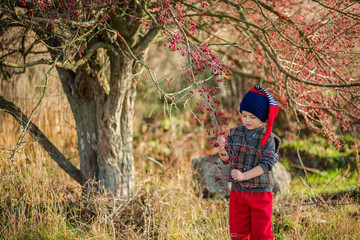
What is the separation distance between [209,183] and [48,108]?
2554 mm

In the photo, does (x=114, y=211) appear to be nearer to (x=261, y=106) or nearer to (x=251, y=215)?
(x=251, y=215)

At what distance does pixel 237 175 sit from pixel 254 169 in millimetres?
128

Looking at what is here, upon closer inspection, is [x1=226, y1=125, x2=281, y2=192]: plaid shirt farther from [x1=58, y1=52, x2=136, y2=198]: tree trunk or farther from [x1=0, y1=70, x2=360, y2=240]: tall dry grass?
[x1=58, y1=52, x2=136, y2=198]: tree trunk

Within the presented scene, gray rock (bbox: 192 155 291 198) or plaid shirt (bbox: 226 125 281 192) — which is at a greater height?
plaid shirt (bbox: 226 125 281 192)

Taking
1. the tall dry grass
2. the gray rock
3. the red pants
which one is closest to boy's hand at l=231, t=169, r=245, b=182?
the red pants

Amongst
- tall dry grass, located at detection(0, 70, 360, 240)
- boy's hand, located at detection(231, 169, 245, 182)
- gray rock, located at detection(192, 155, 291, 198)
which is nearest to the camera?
boy's hand, located at detection(231, 169, 245, 182)

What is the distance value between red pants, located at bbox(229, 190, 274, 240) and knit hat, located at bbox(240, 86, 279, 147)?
0.41 meters

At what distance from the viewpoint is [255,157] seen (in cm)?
254

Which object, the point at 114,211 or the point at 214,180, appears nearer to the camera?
the point at 114,211

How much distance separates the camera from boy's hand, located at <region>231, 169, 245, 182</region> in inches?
96.4

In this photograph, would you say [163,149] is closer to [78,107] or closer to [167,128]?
[167,128]

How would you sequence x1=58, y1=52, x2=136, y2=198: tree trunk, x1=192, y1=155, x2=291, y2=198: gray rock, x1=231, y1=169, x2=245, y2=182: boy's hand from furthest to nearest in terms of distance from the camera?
x1=192, y1=155, x2=291, y2=198: gray rock
x1=58, y1=52, x2=136, y2=198: tree trunk
x1=231, y1=169, x2=245, y2=182: boy's hand

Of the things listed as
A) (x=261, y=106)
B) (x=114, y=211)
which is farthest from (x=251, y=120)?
(x=114, y=211)

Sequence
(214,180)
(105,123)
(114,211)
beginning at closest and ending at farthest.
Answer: (114,211) < (105,123) < (214,180)
